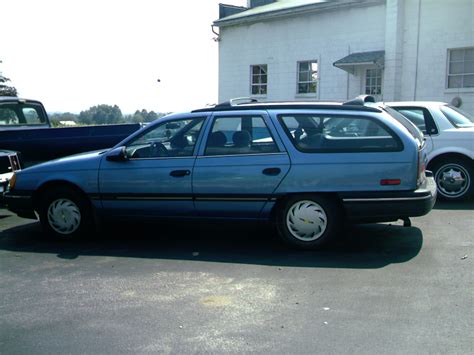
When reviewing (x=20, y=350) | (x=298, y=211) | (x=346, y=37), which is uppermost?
(x=346, y=37)

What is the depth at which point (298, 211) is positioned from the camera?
5816 mm

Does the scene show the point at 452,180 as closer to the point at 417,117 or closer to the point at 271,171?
the point at 417,117

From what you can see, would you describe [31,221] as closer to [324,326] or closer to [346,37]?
[324,326]

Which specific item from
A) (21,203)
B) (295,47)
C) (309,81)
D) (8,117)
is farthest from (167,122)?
(295,47)

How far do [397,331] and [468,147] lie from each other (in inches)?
215

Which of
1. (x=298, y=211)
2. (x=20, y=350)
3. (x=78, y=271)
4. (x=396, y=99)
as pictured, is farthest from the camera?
(x=396, y=99)

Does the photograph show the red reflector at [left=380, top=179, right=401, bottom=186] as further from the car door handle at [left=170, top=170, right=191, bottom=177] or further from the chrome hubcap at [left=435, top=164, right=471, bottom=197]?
the chrome hubcap at [left=435, top=164, right=471, bottom=197]

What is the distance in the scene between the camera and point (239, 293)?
15.2ft

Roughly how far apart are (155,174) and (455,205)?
4.85 meters

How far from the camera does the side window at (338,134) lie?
569 cm

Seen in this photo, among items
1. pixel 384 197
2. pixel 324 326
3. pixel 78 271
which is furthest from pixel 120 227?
pixel 324 326

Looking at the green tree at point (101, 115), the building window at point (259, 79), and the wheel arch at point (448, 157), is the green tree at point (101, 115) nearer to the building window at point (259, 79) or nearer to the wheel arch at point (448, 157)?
the wheel arch at point (448, 157)

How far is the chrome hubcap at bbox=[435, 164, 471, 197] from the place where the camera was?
8461 mm

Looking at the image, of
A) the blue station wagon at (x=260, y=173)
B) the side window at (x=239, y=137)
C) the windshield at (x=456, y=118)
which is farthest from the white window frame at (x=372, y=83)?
the side window at (x=239, y=137)
